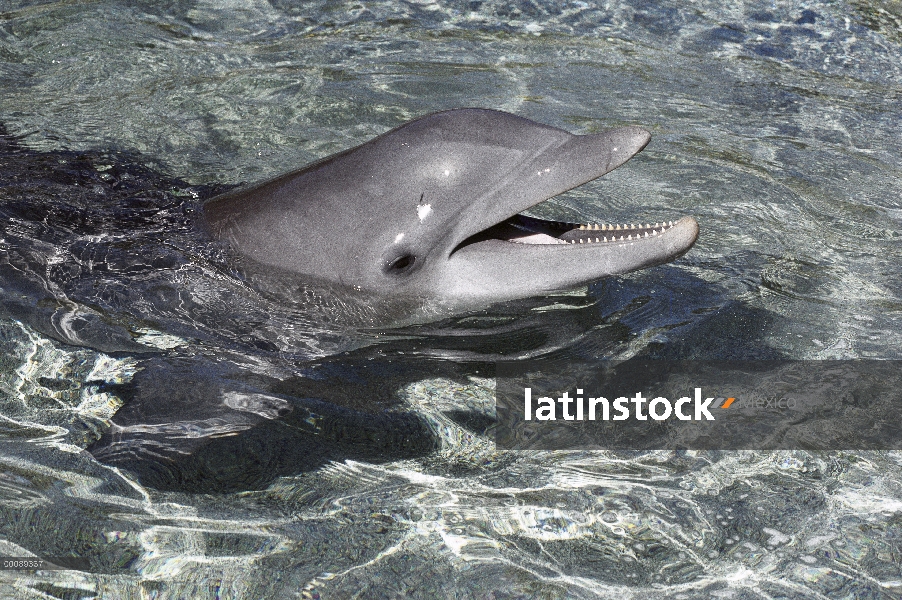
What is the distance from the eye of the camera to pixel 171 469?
4332 mm

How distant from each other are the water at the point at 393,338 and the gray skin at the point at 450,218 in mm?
261

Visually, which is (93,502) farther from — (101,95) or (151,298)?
(101,95)

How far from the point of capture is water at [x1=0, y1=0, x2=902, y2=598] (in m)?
3.82

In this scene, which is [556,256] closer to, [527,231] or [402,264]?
[527,231]

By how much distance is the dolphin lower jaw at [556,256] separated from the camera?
4.79 m

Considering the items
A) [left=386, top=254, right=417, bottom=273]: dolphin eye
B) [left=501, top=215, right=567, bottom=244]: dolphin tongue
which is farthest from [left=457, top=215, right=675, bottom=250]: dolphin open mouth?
[left=386, top=254, right=417, bottom=273]: dolphin eye

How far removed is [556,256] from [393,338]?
1.02 m
